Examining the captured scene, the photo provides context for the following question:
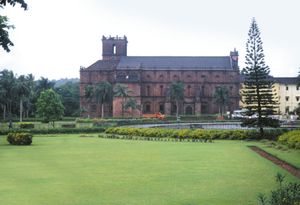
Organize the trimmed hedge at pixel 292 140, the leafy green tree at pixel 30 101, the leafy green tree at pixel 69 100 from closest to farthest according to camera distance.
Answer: the trimmed hedge at pixel 292 140 < the leafy green tree at pixel 30 101 < the leafy green tree at pixel 69 100

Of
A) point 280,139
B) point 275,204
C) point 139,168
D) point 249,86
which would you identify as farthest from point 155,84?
point 275,204

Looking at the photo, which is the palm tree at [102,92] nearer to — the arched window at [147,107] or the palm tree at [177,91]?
the arched window at [147,107]

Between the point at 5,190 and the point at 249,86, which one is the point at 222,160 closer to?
the point at 5,190

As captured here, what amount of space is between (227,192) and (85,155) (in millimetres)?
11830

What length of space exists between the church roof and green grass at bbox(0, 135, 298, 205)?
76178 millimetres

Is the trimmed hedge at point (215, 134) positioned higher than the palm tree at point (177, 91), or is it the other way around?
the palm tree at point (177, 91)

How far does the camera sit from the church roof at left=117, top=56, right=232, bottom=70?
3964 inches

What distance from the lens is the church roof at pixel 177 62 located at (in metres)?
101

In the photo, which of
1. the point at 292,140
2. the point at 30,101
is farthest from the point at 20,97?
the point at 292,140

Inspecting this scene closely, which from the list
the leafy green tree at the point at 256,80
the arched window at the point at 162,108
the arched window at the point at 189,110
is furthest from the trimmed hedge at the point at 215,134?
the arched window at the point at 162,108

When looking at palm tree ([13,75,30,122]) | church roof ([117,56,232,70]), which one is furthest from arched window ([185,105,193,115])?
palm tree ([13,75,30,122])

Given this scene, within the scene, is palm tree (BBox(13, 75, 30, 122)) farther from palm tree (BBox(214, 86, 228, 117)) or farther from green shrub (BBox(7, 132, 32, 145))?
green shrub (BBox(7, 132, 32, 145))

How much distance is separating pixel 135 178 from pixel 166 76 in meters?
84.6

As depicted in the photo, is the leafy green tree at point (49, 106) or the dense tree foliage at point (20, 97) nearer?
the leafy green tree at point (49, 106)
